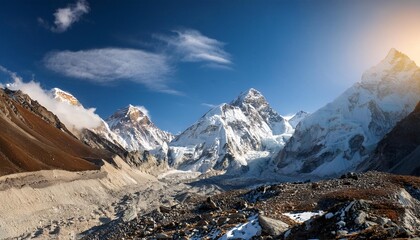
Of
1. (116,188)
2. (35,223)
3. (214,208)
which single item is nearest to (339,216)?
(214,208)

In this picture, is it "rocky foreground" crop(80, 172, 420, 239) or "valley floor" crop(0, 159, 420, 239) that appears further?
"valley floor" crop(0, 159, 420, 239)

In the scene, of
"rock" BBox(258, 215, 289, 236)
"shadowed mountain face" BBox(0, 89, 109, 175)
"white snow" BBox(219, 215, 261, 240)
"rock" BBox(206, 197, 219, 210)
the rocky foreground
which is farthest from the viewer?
"shadowed mountain face" BBox(0, 89, 109, 175)

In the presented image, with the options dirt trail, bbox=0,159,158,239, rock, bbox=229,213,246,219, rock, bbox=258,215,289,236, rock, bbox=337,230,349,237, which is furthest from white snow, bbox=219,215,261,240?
dirt trail, bbox=0,159,158,239

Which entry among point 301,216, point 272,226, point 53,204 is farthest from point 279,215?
point 53,204

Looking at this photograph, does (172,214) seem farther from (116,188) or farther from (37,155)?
(116,188)

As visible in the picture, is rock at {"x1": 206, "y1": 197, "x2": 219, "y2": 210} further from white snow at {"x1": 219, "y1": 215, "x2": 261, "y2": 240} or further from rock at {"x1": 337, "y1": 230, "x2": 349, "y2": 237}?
rock at {"x1": 337, "y1": 230, "x2": 349, "y2": 237}

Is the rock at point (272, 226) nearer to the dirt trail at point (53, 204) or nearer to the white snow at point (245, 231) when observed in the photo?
the white snow at point (245, 231)

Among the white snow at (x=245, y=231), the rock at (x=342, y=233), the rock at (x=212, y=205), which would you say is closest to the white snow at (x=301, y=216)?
the white snow at (x=245, y=231)

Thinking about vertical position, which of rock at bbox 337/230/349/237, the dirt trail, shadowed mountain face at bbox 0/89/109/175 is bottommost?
rock at bbox 337/230/349/237
